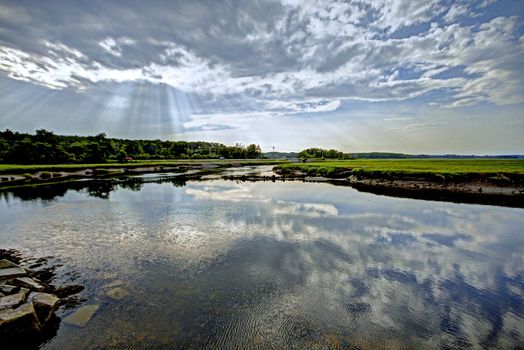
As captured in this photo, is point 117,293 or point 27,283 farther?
point 117,293

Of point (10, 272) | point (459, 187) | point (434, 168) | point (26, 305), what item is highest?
point (434, 168)

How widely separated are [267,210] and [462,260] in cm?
1492

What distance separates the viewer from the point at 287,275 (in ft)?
37.2

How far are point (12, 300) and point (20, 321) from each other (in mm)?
1069

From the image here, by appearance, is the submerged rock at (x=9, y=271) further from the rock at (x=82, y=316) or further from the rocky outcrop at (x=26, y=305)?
the rock at (x=82, y=316)

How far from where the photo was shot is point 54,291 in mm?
9828

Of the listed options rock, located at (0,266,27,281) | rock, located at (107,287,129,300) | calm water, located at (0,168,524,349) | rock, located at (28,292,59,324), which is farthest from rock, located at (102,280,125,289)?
rock, located at (0,266,27,281)

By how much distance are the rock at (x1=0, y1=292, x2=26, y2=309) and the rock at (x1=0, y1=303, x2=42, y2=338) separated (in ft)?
0.79

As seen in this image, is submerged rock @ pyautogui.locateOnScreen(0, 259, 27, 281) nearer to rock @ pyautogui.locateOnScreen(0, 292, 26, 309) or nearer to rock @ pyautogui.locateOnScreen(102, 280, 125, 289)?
rock @ pyautogui.locateOnScreen(0, 292, 26, 309)

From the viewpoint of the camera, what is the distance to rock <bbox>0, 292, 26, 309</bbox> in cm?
756

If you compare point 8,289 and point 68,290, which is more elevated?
point 8,289

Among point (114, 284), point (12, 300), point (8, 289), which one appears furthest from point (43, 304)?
point (114, 284)

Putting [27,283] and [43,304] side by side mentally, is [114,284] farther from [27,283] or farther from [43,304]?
[27,283]

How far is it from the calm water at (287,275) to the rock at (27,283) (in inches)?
49.8
